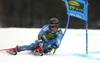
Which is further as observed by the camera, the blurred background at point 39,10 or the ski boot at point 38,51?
the blurred background at point 39,10

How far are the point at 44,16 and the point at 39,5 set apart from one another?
84.5 inches

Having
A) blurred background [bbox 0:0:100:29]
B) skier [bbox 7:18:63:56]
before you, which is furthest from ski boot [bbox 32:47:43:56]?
blurred background [bbox 0:0:100:29]

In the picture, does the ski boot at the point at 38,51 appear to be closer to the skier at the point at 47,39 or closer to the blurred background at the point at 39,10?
the skier at the point at 47,39

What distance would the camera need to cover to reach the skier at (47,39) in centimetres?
534

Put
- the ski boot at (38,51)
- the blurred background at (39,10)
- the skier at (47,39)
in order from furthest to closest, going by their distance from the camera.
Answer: the blurred background at (39,10), the skier at (47,39), the ski boot at (38,51)

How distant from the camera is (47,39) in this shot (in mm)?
5547

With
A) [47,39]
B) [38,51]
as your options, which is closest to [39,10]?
[47,39]

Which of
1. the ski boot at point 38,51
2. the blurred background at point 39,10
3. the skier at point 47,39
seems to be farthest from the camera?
the blurred background at point 39,10

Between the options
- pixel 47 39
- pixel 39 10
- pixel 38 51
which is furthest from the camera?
pixel 39 10

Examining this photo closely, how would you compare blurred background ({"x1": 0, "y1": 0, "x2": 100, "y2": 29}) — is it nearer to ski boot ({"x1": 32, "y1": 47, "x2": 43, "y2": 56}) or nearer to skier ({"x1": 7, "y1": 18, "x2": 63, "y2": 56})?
skier ({"x1": 7, "y1": 18, "x2": 63, "y2": 56})

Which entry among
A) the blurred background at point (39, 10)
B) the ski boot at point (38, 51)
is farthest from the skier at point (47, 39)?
the blurred background at point (39, 10)

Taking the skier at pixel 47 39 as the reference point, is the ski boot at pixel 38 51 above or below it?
below

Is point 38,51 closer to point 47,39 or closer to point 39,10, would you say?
point 47,39

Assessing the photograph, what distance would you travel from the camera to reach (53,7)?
90.8 feet
